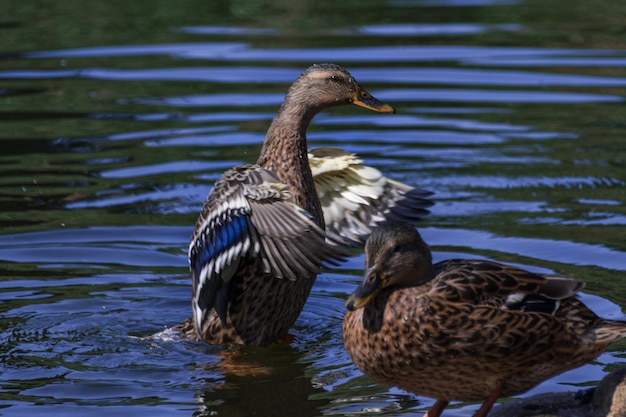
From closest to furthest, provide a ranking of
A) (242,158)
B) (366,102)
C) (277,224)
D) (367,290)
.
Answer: (367,290)
(277,224)
(366,102)
(242,158)

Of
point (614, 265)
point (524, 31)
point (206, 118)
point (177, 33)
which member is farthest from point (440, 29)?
point (614, 265)

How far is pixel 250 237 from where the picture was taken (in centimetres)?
707

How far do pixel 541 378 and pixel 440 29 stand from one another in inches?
403

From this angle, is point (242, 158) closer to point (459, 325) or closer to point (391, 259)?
point (391, 259)

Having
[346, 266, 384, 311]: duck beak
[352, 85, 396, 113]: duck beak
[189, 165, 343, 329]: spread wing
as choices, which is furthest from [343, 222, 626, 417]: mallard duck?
[352, 85, 396, 113]: duck beak

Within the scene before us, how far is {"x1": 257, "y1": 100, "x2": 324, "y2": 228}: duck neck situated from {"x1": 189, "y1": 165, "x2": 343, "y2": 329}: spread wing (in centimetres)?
15

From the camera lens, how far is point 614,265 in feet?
28.1

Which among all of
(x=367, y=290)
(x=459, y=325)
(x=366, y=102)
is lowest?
(x=459, y=325)

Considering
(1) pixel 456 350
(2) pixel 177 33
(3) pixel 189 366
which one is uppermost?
(2) pixel 177 33

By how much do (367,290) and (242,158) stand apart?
5.92 metres

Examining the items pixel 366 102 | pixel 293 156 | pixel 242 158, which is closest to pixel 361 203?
pixel 366 102

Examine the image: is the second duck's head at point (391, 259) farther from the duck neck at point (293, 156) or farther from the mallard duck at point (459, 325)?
the duck neck at point (293, 156)

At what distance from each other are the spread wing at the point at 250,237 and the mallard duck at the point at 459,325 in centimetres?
119

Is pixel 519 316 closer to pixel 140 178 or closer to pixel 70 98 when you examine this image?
pixel 140 178
